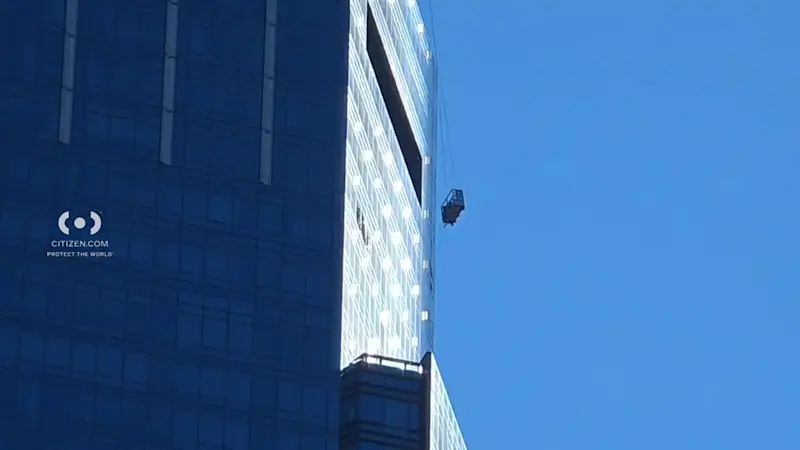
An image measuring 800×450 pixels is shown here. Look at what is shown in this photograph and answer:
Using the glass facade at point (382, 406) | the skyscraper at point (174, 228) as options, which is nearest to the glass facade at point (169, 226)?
the skyscraper at point (174, 228)

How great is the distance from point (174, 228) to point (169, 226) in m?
0.31

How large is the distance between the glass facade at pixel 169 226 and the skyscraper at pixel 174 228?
118 millimetres

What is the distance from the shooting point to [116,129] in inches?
7579

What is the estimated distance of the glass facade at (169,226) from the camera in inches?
7264

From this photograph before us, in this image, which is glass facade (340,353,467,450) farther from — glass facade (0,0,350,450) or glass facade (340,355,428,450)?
glass facade (0,0,350,450)

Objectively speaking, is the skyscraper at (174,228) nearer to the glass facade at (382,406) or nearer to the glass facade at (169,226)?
the glass facade at (169,226)

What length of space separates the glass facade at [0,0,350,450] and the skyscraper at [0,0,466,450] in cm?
12

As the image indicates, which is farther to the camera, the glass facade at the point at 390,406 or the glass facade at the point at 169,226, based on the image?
the glass facade at the point at 390,406

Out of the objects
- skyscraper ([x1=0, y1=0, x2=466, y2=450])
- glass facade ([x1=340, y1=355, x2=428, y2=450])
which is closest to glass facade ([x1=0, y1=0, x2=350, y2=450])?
skyscraper ([x1=0, y1=0, x2=466, y2=450])

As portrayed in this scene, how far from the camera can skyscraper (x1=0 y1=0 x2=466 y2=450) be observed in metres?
185

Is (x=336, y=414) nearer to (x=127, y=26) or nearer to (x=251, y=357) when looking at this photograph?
(x=251, y=357)

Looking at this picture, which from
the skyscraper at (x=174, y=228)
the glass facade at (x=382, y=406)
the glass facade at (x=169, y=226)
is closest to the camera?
the glass facade at (x=169, y=226)

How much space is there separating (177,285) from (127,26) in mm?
17554

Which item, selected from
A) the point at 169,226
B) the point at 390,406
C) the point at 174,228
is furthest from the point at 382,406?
the point at 169,226
